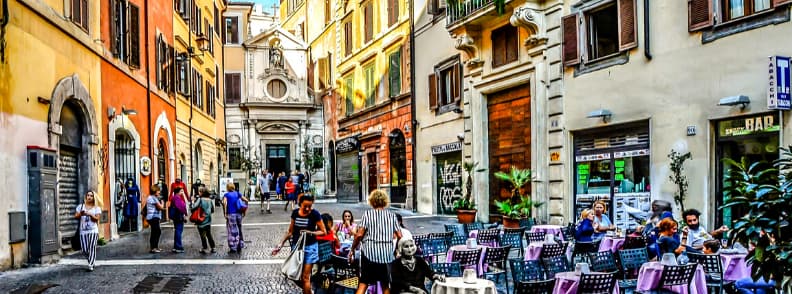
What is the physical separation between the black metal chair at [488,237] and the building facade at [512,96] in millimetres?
6779

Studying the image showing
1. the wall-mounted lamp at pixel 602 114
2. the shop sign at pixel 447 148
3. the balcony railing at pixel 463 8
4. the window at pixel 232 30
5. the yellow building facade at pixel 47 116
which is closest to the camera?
the yellow building facade at pixel 47 116

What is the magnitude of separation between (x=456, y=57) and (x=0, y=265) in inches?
588

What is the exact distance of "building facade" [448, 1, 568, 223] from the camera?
17812 mm

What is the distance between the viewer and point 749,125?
40.6 ft

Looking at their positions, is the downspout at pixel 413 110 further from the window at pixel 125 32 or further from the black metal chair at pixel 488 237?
the black metal chair at pixel 488 237

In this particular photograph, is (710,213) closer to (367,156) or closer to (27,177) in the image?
(27,177)

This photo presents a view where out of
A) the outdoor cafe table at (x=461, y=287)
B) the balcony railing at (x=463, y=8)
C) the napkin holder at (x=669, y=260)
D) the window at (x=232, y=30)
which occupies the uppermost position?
the window at (x=232, y=30)

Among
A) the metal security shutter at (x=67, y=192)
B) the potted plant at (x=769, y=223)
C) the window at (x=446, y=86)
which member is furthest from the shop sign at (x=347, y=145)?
the potted plant at (x=769, y=223)

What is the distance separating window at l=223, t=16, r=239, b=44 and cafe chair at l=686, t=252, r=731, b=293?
137 feet

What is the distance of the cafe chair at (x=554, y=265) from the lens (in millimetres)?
Answer: 7395

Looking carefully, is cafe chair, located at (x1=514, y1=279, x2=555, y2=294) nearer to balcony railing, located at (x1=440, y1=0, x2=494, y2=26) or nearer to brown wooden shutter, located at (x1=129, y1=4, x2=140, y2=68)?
balcony railing, located at (x1=440, y1=0, x2=494, y2=26)

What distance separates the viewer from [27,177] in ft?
40.4

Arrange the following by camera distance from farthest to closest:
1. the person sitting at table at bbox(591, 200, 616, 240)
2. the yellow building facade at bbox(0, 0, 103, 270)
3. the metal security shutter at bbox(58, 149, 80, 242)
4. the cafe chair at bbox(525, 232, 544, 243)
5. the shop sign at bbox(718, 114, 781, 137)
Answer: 1. the metal security shutter at bbox(58, 149, 80, 242)
2. the shop sign at bbox(718, 114, 781, 137)
3. the yellow building facade at bbox(0, 0, 103, 270)
4. the person sitting at table at bbox(591, 200, 616, 240)
5. the cafe chair at bbox(525, 232, 544, 243)

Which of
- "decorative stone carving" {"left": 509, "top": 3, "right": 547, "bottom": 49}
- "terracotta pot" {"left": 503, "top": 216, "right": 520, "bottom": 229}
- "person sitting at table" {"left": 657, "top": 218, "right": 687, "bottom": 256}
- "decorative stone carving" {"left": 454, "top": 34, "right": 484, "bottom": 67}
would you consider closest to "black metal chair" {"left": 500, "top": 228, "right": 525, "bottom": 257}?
"person sitting at table" {"left": 657, "top": 218, "right": 687, "bottom": 256}
